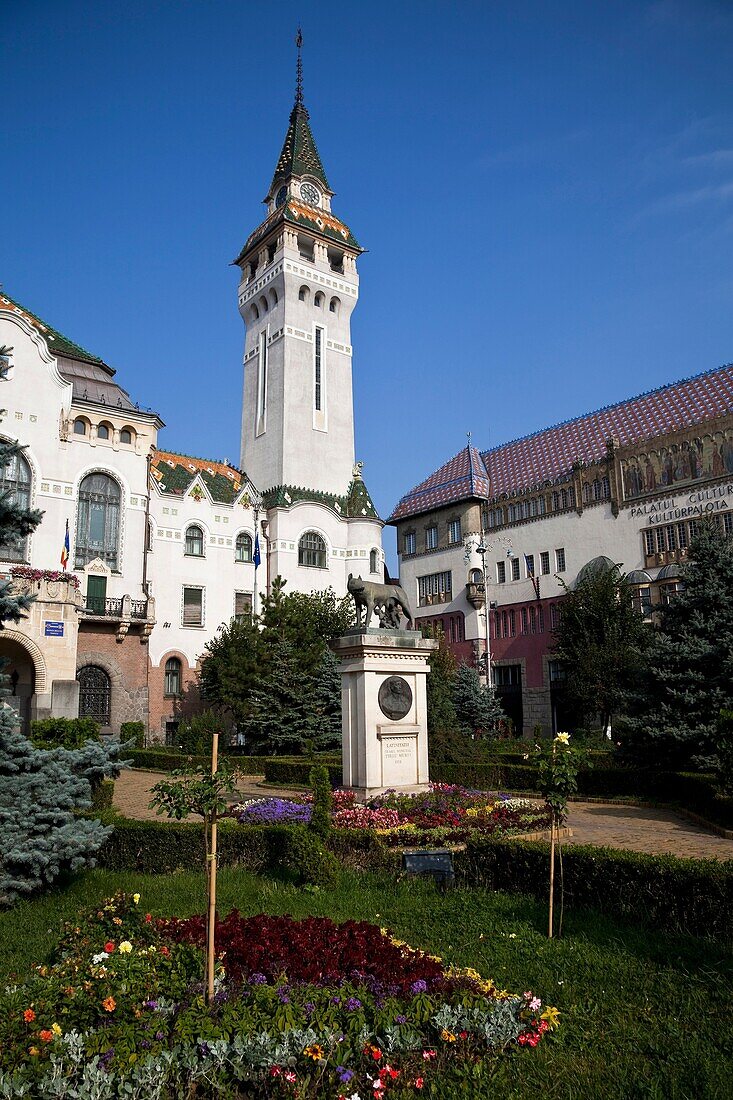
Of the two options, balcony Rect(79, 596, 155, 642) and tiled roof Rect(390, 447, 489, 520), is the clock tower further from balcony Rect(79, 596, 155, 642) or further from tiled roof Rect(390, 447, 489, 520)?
balcony Rect(79, 596, 155, 642)

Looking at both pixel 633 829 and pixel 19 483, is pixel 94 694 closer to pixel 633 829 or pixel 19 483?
pixel 19 483

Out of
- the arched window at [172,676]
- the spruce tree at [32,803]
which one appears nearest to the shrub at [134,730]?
the arched window at [172,676]

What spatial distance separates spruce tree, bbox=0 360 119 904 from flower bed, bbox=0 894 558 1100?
129 inches

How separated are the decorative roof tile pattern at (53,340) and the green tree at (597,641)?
26.5 metres

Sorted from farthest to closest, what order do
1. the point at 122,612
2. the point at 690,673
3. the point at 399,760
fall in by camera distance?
the point at 122,612, the point at 690,673, the point at 399,760

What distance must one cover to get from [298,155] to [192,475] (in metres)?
26.7

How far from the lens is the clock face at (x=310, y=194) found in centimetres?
5394

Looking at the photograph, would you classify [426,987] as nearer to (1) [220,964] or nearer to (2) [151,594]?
(1) [220,964]

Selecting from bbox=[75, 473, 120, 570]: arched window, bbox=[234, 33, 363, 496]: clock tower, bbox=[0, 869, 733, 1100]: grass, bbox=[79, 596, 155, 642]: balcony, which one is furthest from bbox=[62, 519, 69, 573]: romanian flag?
bbox=[0, 869, 733, 1100]: grass

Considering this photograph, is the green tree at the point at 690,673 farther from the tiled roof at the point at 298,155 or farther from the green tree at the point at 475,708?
the tiled roof at the point at 298,155

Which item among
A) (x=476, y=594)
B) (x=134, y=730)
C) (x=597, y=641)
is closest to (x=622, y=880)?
(x=134, y=730)

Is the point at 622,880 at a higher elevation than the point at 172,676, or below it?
below

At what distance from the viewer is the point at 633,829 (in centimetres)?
1470

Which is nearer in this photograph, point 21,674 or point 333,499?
point 21,674
